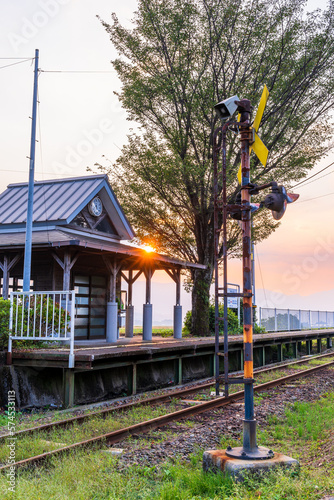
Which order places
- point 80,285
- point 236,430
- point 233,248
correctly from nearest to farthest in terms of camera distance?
1. point 236,430
2. point 80,285
3. point 233,248

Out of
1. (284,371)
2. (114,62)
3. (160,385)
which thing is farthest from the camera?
(114,62)

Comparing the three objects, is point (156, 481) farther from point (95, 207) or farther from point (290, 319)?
point (290, 319)

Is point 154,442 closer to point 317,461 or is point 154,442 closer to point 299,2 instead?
point 317,461

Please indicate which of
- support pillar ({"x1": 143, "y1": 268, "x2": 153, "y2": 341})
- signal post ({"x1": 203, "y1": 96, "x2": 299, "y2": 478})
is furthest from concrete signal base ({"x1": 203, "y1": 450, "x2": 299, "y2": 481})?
support pillar ({"x1": 143, "y1": 268, "x2": 153, "y2": 341})

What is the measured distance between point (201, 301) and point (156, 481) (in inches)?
740

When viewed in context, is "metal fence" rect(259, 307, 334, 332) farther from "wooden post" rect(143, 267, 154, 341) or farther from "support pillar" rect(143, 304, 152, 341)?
"support pillar" rect(143, 304, 152, 341)

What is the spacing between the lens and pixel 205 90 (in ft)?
71.7

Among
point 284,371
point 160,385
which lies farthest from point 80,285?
point 284,371

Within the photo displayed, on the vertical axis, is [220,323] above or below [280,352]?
above

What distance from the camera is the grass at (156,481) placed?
4.89 m

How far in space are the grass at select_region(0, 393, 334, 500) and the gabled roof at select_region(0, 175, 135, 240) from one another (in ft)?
40.9

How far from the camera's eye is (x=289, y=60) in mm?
22359

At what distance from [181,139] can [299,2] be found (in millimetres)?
7877

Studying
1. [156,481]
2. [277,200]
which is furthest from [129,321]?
[277,200]
